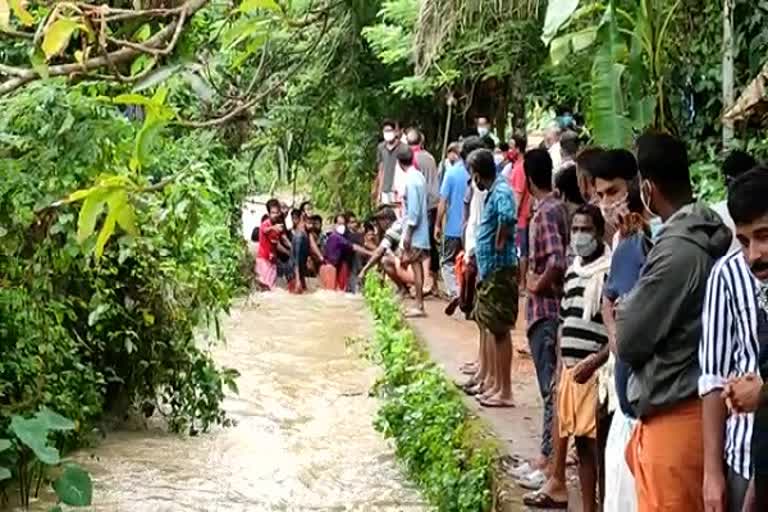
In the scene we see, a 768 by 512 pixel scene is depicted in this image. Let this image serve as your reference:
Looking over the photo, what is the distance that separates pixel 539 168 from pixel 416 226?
5455 millimetres

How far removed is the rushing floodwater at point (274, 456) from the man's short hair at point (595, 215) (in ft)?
9.05

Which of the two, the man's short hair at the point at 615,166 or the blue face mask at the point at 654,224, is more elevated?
the man's short hair at the point at 615,166

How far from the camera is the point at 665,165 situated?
11.5 feet

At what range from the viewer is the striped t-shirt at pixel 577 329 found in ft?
15.8

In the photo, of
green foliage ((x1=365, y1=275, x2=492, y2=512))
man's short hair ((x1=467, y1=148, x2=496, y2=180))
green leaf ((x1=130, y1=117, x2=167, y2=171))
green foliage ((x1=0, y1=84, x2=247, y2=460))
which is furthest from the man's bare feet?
green leaf ((x1=130, y1=117, x2=167, y2=171))

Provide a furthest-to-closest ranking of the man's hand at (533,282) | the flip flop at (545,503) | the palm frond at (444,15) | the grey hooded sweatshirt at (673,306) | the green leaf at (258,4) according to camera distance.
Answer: the palm frond at (444,15) → the man's hand at (533,282) → the flip flop at (545,503) → the green leaf at (258,4) → the grey hooded sweatshirt at (673,306)

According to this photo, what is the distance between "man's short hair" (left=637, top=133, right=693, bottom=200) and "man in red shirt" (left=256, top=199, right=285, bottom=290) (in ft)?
45.3

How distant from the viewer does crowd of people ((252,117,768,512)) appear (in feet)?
9.79

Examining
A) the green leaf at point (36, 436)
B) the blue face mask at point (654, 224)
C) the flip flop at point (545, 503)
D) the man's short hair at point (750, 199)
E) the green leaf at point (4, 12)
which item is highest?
the green leaf at point (4, 12)

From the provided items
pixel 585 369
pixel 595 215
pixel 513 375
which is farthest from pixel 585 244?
pixel 513 375

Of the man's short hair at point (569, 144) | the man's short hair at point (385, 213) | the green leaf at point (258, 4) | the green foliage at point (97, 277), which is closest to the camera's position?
the green leaf at point (258, 4)

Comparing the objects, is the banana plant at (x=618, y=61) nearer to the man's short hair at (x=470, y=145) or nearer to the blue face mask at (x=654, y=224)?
the blue face mask at (x=654, y=224)

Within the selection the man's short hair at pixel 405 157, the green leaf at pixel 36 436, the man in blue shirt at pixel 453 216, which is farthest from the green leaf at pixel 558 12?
the man's short hair at pixel 405 157

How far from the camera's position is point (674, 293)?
334 cm
